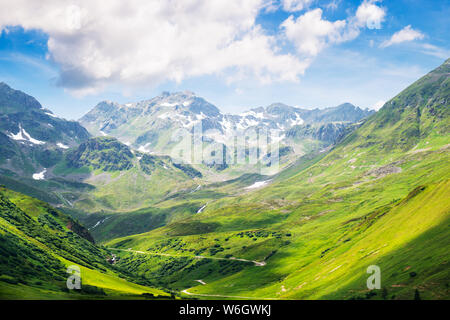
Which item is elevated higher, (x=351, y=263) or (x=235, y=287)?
(x=351, y=263)

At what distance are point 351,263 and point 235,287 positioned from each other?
7521 cm

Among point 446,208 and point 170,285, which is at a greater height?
point 446,208

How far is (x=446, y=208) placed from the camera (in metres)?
93.4

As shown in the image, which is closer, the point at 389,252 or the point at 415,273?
the point at 415,273

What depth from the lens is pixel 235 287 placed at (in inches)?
6280
